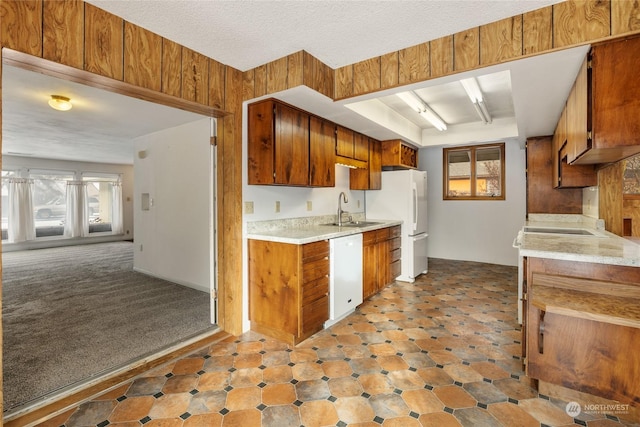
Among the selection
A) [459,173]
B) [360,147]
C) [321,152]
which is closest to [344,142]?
[360,147]

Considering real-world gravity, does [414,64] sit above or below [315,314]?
above

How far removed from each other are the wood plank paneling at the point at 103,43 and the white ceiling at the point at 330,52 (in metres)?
0.06

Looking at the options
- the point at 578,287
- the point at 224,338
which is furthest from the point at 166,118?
the point at 578,287

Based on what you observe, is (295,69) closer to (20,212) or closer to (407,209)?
(407,209)

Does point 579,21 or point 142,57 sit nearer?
point 579,21

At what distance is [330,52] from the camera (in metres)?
2.50

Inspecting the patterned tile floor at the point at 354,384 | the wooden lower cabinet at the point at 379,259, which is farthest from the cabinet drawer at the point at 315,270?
the wooden lower cabinet at the point at 379,259

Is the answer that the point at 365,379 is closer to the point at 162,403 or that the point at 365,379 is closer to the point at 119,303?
the point at 162,403

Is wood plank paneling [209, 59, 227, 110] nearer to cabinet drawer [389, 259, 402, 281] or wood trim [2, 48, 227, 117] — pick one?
wood trim [2, 48, 227, 117]

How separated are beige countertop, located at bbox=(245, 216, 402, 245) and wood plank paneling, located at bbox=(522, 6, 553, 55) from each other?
2.04m

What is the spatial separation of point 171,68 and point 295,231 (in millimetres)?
1792

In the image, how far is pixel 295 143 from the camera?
3092 mm

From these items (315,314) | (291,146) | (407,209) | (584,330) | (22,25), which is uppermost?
(22,25)

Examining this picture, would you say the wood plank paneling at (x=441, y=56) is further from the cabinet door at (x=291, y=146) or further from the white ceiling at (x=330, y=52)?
the cabinet door at (x=291, y=146)
